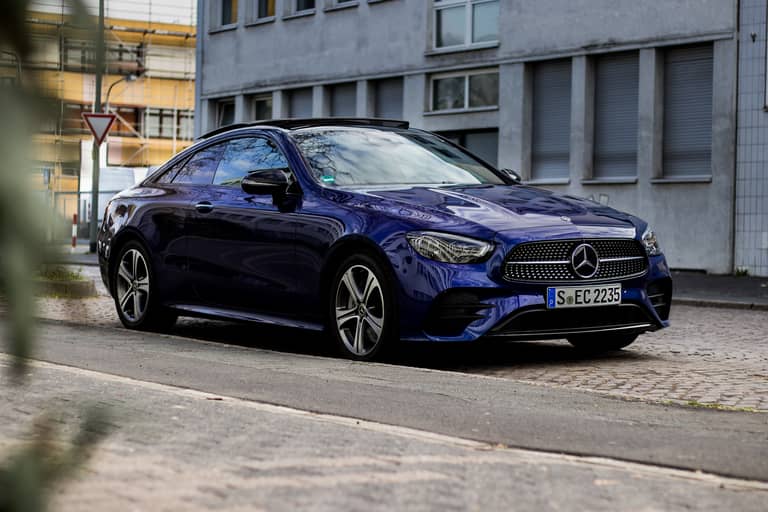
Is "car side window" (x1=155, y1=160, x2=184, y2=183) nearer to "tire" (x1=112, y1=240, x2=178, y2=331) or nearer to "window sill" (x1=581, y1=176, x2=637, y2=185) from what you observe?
"tire" (x1=112, y1=240, x2=178, y2=331)

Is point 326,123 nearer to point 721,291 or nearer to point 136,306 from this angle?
point 136,306

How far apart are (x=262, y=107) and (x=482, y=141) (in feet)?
28.2

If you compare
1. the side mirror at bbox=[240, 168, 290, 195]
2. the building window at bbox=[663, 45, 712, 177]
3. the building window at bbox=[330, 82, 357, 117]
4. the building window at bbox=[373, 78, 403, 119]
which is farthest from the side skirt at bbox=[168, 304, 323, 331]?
the building window at bbox=[330, 82, 357, 117]

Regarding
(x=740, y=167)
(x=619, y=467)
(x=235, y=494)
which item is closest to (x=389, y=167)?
(x=619, y=467)

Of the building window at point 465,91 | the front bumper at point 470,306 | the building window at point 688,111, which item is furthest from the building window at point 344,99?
the front bumper at point 470,306

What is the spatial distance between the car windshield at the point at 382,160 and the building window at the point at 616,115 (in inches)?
550

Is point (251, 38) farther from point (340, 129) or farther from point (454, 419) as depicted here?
point (454, 419)

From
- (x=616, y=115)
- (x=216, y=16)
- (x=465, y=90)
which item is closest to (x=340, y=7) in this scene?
(x=465, y=90)

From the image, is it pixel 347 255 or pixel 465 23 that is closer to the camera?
pixel 347 255

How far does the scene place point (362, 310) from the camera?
27.0 ft

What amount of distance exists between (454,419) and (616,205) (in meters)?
18.1

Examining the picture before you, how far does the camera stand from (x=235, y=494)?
3861 millimetres

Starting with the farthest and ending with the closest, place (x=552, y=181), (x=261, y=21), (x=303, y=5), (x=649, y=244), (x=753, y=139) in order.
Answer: (x=261, y=21)
(x=303, y=5)
(x=552, y=181)
(x=753, y=139)
(x=649, y=244)

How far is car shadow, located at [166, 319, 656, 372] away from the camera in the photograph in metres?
8.41
